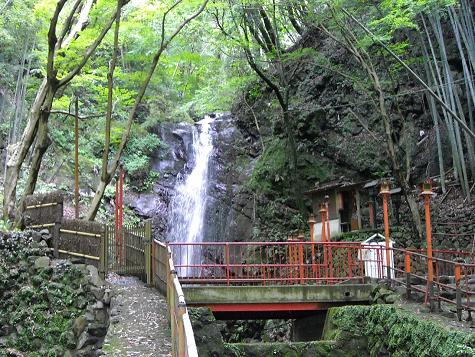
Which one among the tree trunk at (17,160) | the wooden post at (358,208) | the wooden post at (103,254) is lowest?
the wooden post at (103,254)

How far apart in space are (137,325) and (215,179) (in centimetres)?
1665

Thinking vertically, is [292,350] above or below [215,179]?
below

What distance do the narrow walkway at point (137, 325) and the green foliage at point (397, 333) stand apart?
386 cm

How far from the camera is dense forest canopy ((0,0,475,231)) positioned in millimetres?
14172

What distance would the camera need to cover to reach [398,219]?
17.8 m

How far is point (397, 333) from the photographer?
907 cm

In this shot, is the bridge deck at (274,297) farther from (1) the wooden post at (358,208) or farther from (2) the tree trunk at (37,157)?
(1) the wooden post at (358,208)

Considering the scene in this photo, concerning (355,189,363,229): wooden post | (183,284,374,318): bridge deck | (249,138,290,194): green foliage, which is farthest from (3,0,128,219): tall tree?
(249,138,290,194): green foliage

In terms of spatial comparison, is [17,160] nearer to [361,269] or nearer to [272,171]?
[361,269]

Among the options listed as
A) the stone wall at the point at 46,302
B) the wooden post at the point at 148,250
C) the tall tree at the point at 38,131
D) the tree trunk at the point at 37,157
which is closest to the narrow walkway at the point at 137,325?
the stone wall at the point at 46,302

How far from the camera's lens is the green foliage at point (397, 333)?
745cm

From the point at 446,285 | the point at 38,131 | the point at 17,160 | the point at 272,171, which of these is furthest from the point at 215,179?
the point at 446,285

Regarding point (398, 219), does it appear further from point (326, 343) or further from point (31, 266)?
point (31, 266)

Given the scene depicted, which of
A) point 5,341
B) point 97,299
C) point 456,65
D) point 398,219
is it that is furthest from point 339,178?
point 5,341
